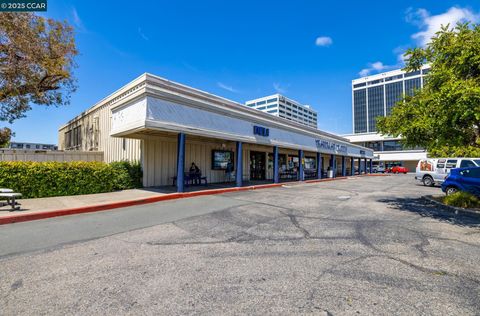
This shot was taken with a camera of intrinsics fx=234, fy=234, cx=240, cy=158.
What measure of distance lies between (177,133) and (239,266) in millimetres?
8727

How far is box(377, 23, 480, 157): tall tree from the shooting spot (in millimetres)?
6257

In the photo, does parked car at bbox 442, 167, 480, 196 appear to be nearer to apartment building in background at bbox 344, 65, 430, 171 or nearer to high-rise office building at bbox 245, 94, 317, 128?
apartment building in background at bbox 344, 65, 430, 171

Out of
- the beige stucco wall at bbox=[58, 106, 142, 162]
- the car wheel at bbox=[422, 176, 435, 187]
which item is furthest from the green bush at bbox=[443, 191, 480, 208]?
the beige stucco wall at bbox=[58, 106, 142, 162]

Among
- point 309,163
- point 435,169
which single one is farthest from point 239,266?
point 309,163

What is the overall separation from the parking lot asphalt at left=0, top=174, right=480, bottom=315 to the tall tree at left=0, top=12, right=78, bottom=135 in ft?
43.2

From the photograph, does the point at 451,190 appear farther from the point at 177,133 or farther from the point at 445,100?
the point at 177,133

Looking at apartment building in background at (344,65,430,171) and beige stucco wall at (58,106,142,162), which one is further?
apartment building in background at (344,65,430,171)

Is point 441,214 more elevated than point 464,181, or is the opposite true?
point 464,181

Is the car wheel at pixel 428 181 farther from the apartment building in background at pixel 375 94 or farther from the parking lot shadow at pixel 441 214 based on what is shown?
the apartment building in background at pixel 375 94

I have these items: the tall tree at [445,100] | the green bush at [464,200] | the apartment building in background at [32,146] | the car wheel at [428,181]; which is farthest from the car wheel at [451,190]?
the apartment building in background at [32,146]

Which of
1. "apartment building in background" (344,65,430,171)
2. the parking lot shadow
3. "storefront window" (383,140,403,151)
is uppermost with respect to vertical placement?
"apartment building in background" (344,65,430,171)

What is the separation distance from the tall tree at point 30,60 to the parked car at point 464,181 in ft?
74.1

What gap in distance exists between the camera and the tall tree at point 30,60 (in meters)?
13.6

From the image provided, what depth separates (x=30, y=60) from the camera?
14.2 m
